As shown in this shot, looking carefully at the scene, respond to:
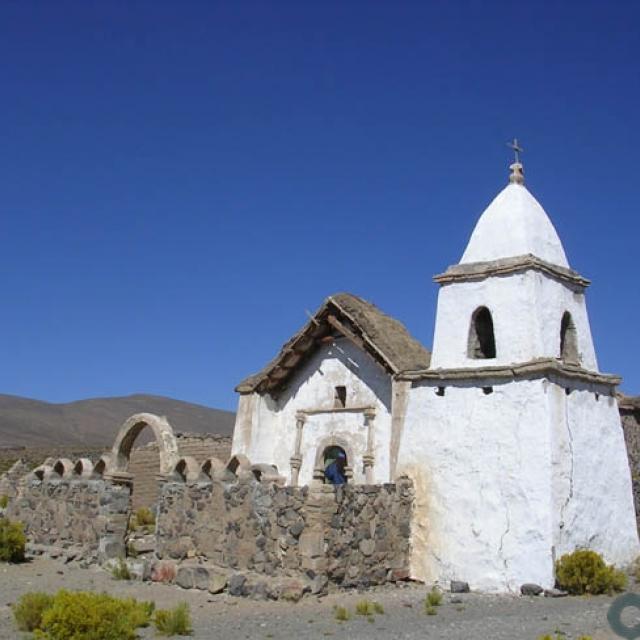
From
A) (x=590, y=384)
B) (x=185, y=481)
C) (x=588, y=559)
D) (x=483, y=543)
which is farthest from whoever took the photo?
(x=185, y=481)

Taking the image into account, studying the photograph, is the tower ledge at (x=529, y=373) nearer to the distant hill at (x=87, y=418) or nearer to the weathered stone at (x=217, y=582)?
the weathered stone at (x=217, y=582)

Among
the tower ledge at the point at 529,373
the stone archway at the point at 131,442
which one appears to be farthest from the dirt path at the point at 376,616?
the tower ledge at the point at 529,373

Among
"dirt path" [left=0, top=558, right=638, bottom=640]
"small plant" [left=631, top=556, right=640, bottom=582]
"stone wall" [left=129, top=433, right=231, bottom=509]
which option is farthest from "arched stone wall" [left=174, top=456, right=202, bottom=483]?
"small plant" [left=631, top=556, right=640, bottom=582]

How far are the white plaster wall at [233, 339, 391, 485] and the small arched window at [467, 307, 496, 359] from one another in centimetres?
248

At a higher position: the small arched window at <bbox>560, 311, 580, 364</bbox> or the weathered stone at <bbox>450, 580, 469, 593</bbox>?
the small arched window at <bbox>560, 311, 580, 364</bbox>

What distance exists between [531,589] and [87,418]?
6507cm

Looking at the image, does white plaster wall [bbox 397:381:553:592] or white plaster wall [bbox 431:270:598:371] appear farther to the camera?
white plaster wall [bbox 431:270:598:371]

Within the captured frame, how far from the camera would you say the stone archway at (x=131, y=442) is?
50.4ft

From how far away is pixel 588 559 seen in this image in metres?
12.0

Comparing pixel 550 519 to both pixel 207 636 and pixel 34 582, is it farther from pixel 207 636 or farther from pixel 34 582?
pixel 34 582

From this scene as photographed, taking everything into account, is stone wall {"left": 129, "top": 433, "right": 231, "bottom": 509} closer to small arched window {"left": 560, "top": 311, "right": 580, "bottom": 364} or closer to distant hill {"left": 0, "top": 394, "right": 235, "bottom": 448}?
small arched window {"left": 560, "top": 311, "right": 580, "bottom": 364}

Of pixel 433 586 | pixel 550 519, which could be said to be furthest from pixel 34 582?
pixel 550 519

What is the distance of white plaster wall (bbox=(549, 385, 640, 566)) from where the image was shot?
12.6 m

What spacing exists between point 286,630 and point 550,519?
4.70m
